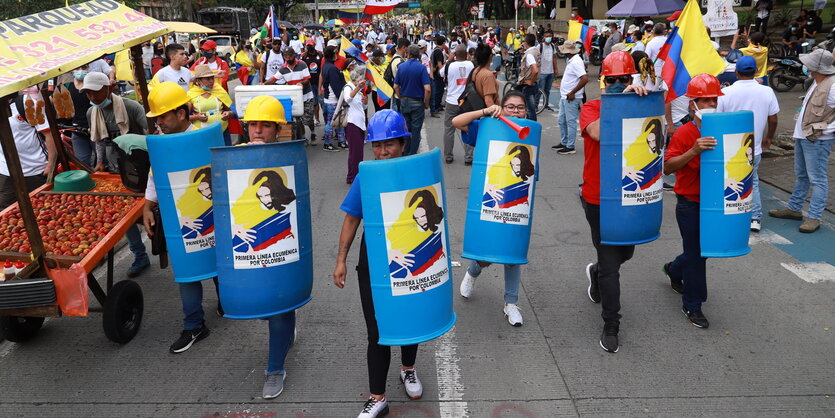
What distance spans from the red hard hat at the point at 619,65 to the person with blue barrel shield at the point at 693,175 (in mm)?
530

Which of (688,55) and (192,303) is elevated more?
(688,55)

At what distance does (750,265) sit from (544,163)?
441 centimetres

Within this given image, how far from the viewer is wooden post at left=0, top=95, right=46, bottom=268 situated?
3379mm

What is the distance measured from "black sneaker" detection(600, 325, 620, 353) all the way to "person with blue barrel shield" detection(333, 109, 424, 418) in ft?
4.83

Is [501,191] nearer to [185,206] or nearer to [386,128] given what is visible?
[386,128]

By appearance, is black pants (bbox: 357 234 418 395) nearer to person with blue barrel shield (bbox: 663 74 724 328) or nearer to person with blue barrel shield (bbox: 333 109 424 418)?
person with blue barrel shield (bbox: 333 109 424 418)

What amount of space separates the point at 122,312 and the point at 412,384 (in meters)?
2.26

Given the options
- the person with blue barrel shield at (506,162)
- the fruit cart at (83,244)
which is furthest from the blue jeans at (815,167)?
the fruit cart at (83,244)

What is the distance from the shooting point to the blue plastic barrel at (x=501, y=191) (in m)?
3.96

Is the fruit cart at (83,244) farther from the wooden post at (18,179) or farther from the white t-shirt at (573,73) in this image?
the white t-shirt at (573,73)

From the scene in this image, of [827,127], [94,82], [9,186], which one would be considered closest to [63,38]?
[94,82]

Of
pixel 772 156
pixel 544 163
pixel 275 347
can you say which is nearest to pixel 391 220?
pixel 275 347

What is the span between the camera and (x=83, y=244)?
4148mm

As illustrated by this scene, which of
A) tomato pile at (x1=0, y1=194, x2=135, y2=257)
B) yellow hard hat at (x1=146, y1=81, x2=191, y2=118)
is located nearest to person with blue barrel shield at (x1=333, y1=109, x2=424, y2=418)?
yellow hard hat at (x1=146, y1=81, x2=191, y2=118)
